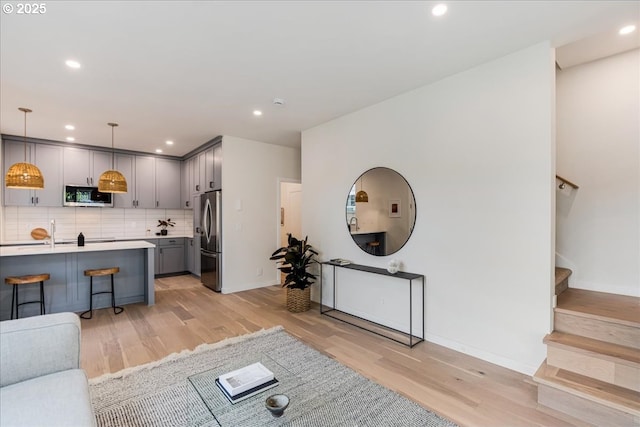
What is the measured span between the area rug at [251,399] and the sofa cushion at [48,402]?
60 cm

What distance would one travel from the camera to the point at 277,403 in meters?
1.56

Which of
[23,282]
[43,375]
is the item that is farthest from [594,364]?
[23,282]

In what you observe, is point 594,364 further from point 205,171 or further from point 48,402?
point 205,171

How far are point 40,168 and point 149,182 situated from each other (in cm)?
170

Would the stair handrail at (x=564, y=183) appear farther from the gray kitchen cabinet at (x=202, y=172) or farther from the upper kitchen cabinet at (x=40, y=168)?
the upper kitchen cabinet at (x=40, y=168)

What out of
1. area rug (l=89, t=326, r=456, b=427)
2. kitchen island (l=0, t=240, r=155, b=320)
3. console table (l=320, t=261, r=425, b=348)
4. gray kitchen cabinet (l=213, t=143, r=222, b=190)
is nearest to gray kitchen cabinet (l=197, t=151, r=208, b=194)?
gray kitchen cabinet (l=213, t=143, r=222, b=190)

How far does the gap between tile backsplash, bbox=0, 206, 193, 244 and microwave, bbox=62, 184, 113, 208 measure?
37cm

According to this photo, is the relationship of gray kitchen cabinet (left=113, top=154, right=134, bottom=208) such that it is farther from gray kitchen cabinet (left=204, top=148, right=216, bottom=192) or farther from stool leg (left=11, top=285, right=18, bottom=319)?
stool leg (left=11, top=285, right=18, bottom=319)

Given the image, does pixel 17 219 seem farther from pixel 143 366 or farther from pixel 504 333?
pixel 504 333

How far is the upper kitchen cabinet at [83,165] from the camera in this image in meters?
5.50

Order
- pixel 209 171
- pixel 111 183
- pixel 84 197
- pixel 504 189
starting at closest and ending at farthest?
pixel 504 189
pixel 111 183
pixel 209 171
pixel 84 197

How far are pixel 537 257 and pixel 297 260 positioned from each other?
9.02 feet

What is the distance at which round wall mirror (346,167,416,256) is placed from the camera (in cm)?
333

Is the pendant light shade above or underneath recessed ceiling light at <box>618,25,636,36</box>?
underneath
